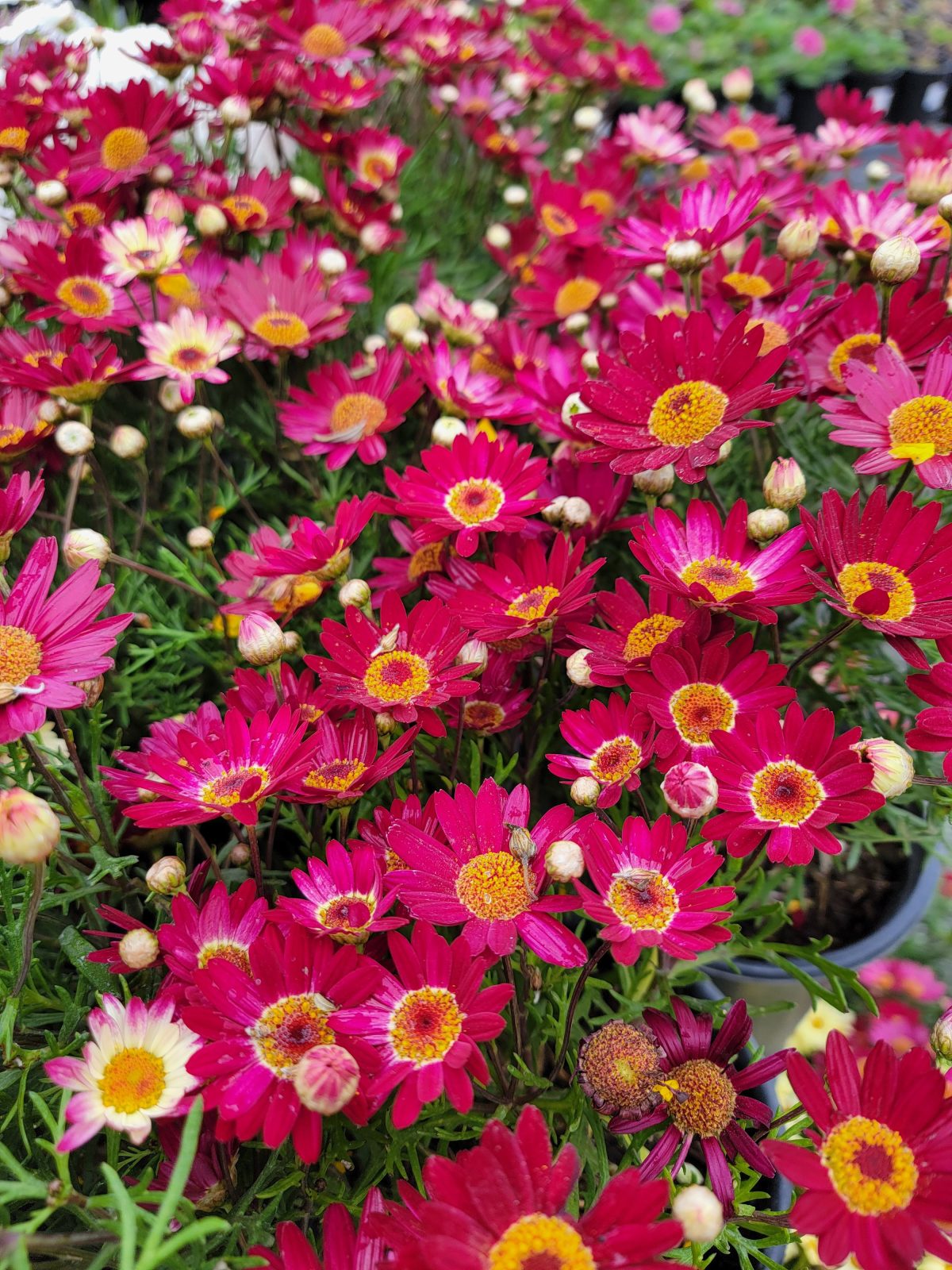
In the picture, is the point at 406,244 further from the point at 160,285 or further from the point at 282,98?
the point at 160,285

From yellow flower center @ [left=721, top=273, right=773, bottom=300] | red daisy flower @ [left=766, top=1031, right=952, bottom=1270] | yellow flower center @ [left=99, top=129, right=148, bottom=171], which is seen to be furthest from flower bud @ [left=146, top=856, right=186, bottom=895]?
yellow flower center @ [left=99, top=129, right=148, bottom=171]

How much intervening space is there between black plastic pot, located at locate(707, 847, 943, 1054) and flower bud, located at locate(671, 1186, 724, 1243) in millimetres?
400

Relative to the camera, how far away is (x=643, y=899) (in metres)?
0.50

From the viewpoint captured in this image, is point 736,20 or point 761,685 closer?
point 761,685

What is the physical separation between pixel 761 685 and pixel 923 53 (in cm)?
399

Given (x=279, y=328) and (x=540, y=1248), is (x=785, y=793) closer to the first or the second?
(x=540, y=1248)

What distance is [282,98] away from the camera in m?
1.12

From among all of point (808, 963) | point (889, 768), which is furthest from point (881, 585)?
point (808, 963)

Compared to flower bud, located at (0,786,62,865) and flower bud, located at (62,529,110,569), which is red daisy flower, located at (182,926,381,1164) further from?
A: flower bud, located at (62,529,110,569)

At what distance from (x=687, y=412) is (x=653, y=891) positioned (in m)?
0.33

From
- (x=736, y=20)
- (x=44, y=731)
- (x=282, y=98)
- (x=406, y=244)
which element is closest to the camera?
(x=44, y=731)

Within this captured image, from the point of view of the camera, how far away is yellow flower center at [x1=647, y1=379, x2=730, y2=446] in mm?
640

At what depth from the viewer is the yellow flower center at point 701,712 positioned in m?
0.58

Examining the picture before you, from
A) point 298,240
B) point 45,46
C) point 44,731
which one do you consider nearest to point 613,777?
point 44,731
